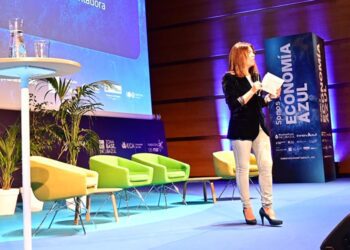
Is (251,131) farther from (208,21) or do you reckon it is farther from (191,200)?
(208,21)

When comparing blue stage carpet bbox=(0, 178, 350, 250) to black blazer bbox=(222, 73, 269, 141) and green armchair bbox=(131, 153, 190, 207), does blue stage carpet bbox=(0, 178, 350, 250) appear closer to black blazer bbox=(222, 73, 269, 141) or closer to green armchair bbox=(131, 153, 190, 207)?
green armchair bbox=(131, 153, 190, 207)

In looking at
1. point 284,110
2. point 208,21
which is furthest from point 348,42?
point 208,21

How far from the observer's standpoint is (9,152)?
5.67 meters

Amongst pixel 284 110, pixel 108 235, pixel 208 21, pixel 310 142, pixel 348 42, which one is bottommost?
pixel 108 235

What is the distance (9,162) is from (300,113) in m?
4.79

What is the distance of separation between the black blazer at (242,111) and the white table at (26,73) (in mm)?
1622

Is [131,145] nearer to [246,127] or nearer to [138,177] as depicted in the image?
[138,177]

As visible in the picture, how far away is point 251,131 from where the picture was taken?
3.79m

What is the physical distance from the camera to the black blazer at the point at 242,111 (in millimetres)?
3795

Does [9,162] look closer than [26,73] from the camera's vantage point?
No

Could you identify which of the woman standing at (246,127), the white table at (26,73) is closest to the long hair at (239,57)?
the woman standing at (246,127)

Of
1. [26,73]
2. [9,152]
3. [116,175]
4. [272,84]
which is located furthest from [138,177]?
[26,73]

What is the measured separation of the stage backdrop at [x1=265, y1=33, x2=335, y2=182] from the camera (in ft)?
27.6

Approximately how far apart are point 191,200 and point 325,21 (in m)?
4.66
